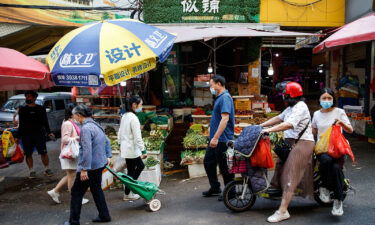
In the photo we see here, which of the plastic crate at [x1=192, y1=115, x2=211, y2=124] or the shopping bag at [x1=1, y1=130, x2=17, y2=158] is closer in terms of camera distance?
the shopping bag at [x1=1, y1=130, x2=17, y2=158]

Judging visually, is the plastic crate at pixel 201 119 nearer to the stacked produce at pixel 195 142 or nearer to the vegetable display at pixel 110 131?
the stacked produce at pixel 195 142

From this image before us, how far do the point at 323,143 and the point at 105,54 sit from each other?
11.6 feet

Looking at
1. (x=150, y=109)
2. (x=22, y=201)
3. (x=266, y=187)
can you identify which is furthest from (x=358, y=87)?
(x=22, y=201)

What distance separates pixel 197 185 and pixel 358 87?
23.7 feet

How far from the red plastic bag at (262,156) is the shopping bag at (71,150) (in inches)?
116

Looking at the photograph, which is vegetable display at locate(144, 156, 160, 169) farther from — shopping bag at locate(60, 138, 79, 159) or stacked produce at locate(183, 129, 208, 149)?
shopping bag at locate(60, 138, 79, 159)

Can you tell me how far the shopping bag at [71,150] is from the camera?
572cm

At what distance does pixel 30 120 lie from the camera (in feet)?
25.1

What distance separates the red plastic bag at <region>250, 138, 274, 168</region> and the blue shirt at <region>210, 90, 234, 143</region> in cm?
82

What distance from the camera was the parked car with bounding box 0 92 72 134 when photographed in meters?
12.3

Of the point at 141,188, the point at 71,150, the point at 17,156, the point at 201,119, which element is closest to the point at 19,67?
the point at 71,150

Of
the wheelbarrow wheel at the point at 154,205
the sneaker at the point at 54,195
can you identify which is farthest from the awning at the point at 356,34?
the sneaker at the point at 54,195

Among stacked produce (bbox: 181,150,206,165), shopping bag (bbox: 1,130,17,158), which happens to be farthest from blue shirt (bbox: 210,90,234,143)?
shopping bag (bbox: 1,130,17,158)

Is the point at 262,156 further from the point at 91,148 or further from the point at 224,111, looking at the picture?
the point at 91,148
